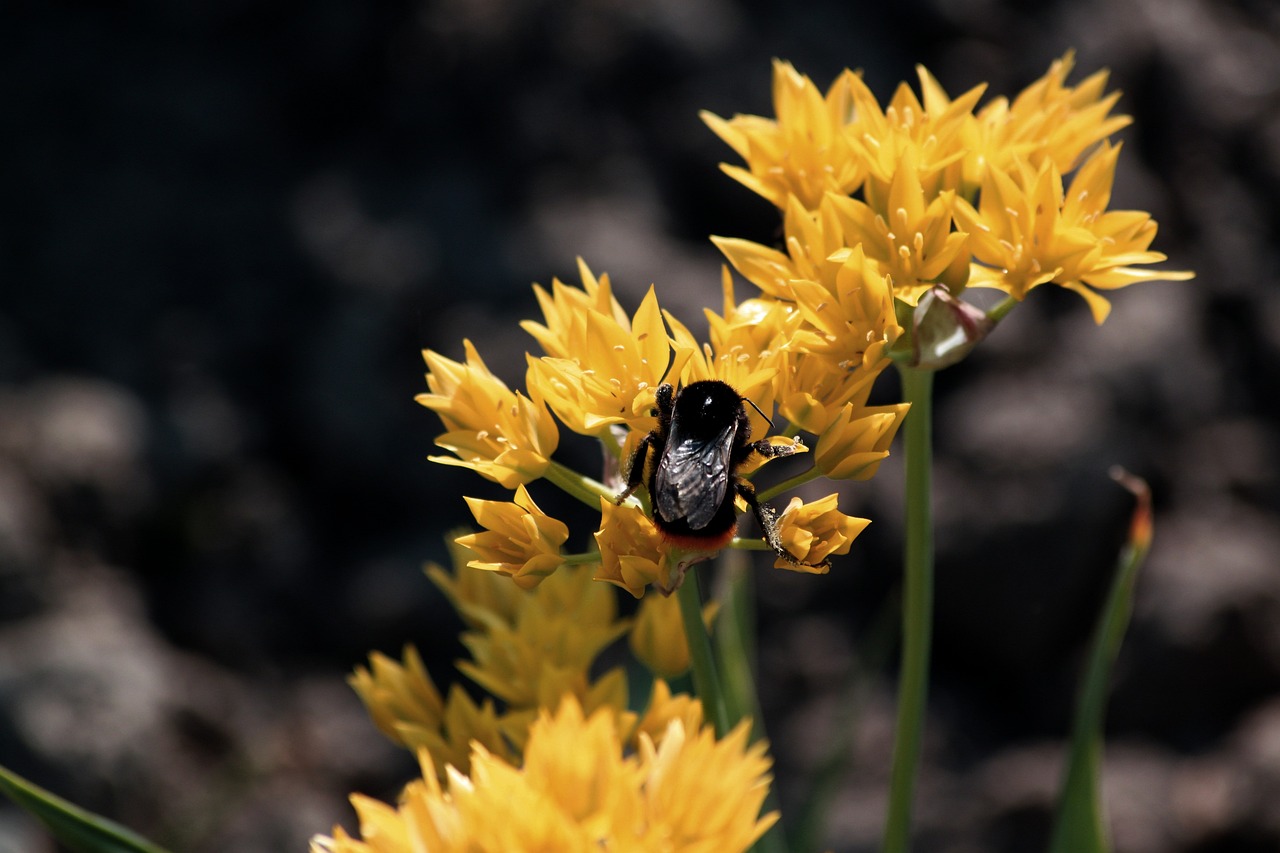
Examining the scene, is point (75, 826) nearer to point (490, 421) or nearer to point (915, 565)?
point (490, 421)

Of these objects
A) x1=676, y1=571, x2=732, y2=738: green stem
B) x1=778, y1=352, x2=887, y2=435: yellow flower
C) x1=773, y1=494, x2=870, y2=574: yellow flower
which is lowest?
x1=676, y1=571, x2=732, y2=738: green stem

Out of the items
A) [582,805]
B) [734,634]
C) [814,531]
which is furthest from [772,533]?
[734,634]

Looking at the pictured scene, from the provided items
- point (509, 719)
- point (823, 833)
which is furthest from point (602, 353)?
point (823, 833)

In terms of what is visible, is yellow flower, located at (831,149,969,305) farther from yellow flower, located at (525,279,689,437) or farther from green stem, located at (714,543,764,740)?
green stem, located at (714,543,764,740)

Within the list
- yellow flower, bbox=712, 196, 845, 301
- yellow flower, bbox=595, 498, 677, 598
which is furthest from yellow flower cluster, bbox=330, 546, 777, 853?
yellow flower, bbox=712, 196, 845, 301

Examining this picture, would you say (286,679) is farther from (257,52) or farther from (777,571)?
(257,52)

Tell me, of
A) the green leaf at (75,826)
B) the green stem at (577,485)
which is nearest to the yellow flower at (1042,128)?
the green stem at (577,485)

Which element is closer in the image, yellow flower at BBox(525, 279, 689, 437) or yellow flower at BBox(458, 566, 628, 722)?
yellow flower at BBox(525, 279, 689, 437)

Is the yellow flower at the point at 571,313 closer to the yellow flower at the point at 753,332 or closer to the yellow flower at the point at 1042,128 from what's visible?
the yellow flower at the point at 753,332
